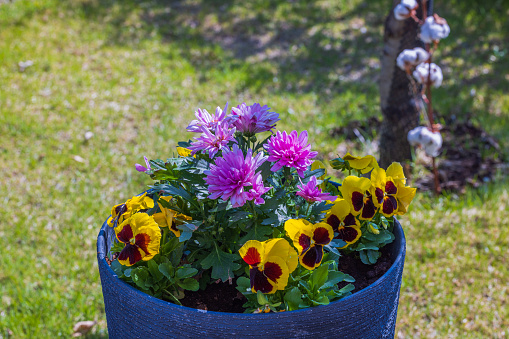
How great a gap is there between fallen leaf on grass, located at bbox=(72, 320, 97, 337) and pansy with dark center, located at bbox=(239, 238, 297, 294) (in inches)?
58.9

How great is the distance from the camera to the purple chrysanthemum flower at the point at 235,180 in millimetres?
1335

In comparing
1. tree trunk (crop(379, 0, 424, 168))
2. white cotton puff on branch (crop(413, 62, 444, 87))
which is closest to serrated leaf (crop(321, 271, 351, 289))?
white cotton puff on branch (crop(413, 62, 444, 87))

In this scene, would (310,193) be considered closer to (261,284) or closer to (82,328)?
(261,284)

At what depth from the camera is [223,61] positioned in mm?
5535

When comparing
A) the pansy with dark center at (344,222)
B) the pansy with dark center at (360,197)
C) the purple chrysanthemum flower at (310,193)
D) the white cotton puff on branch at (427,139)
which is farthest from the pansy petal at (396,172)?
the white cotton puff on branch at (427,139)

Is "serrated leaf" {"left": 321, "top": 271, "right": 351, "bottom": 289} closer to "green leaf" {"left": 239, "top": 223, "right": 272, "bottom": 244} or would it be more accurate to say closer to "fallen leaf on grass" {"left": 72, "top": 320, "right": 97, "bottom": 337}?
"green leaf" {"left": 239, "top": 223, "right": 272, "bottom": 244}

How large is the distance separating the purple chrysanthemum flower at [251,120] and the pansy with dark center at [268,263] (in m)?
0.37

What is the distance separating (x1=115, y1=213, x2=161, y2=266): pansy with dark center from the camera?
1460 millimetres

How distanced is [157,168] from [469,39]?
5140 mm

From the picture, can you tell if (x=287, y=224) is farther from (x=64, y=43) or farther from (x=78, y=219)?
(x=64, y=43)

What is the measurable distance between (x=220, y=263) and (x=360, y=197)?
0.50 m

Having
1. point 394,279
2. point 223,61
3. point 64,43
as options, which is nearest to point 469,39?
point 223,61

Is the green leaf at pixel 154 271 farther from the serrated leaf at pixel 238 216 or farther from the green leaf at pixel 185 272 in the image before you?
the serrated leaf at pixel 238 216

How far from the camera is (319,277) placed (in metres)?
1.41
